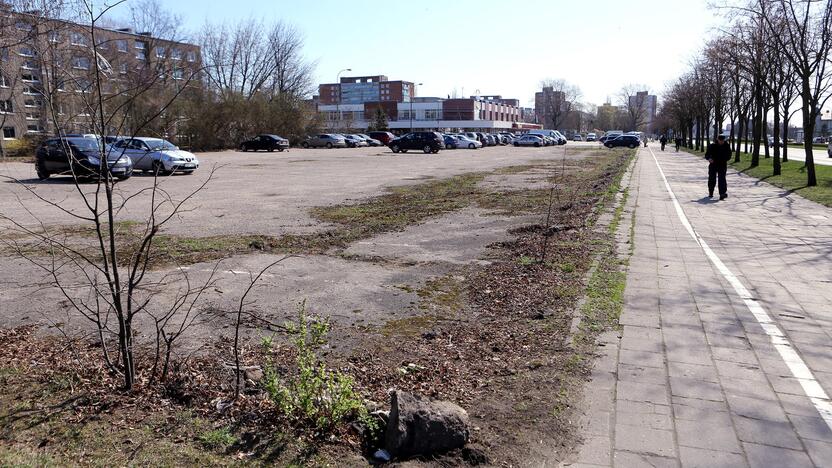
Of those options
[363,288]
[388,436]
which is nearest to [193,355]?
[388,436]

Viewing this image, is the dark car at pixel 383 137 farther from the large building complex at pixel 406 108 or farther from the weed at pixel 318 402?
the weed at pixel 318 402

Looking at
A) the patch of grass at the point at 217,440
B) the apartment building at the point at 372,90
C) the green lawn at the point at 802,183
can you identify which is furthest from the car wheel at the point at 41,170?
the apartment building at the point at 372,90

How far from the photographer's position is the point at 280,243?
32.2ft

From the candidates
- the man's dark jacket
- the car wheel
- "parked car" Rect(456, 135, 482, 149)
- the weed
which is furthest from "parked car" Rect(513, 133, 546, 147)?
the weed

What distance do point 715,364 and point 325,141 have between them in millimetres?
64586

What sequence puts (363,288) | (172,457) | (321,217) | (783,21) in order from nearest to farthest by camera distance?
(172,457), (363,288), (321,217), (783,21)

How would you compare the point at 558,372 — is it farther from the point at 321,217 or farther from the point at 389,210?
the point at 389,210

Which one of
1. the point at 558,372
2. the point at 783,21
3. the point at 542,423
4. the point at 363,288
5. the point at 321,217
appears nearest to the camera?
the point at 542,423

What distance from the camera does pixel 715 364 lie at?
471 centimetres

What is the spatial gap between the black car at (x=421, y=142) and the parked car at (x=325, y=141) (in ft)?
48.3

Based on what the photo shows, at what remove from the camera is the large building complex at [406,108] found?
12294 centimetres

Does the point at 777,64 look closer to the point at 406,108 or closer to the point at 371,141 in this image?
the point at 371,141

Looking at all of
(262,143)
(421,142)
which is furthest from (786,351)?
(262,143)

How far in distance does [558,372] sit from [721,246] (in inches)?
270
